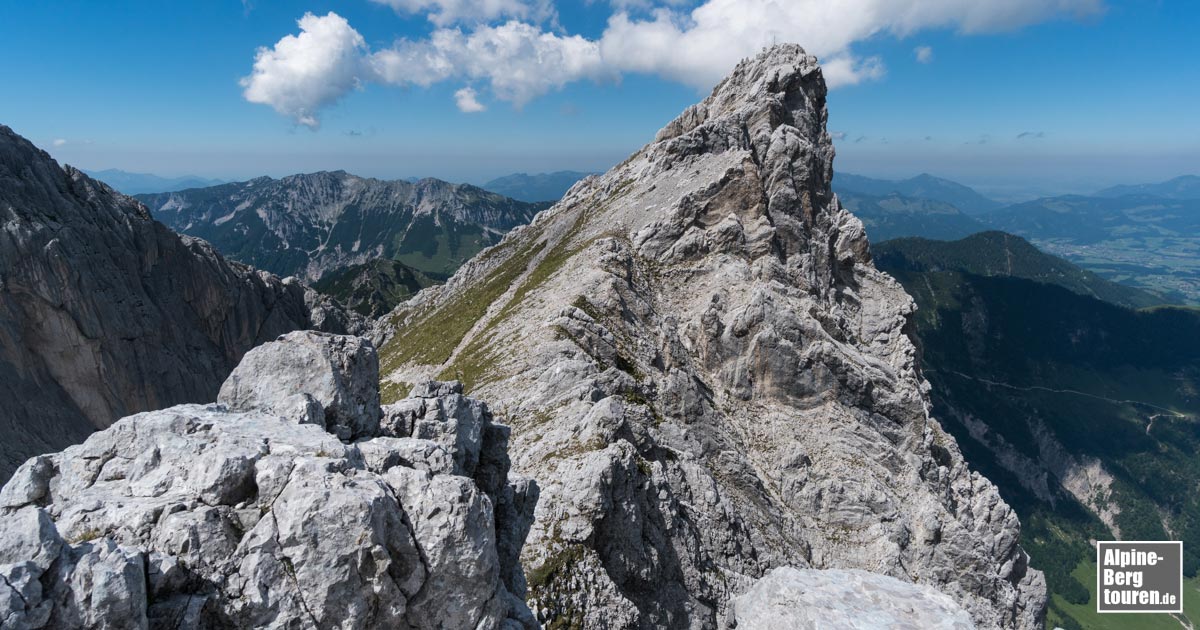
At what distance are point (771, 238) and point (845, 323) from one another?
1739 centimetres

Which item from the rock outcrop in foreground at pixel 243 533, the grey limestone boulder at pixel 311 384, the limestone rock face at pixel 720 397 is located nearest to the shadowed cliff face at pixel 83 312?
the limestone rock face at pixel 720 397

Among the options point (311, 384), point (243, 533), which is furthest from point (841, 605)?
point (311, 384)

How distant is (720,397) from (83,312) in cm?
7441

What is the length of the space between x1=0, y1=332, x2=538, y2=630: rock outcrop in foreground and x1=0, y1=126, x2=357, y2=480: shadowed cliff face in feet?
186

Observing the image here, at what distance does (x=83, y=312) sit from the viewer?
66.5 m

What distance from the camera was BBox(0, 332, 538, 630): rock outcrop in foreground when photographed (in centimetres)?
1088

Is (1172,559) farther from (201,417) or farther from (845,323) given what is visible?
(201,417)

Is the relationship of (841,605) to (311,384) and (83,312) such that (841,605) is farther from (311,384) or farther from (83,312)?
(83,312)

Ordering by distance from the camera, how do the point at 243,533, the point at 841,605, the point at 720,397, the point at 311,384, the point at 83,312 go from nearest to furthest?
the point at 243,533
the point at 841,605
the point at 311,384
the point at 720,397
the point at 83,312

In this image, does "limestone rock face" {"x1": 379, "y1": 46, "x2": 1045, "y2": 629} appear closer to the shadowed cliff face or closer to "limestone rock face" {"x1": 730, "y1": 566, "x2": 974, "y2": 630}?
"limestone rock face" {"x1": 730, "y1": 566, "x2": 974, "y2": 630}

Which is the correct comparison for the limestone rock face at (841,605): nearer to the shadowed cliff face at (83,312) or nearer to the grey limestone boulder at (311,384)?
the grey limestone boulder at (311,384)

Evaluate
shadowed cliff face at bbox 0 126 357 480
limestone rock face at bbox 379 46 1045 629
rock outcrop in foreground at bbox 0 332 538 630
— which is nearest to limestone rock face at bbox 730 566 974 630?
rock outcrop in foreground at bbox 0 332 538 630

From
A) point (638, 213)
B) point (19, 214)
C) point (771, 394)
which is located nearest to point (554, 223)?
point (638, 213)

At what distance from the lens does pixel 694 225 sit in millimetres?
67938
